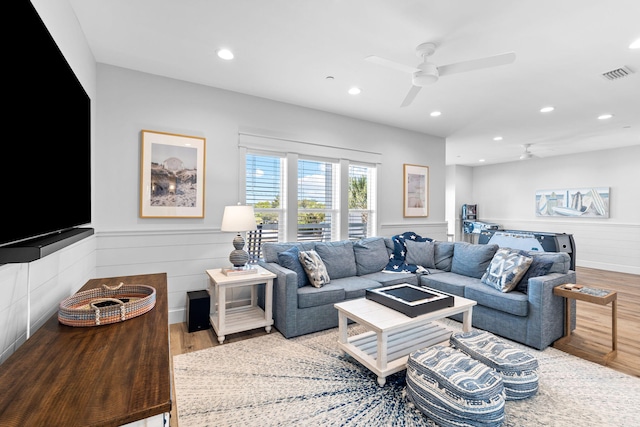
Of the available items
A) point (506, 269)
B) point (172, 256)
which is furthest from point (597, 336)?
point (172, 256)

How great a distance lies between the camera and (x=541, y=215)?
25.4ft

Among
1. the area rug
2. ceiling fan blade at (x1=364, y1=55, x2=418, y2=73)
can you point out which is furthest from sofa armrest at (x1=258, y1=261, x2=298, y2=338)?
ceiling fan blade at (x1=364, y1=55, x2=418, y2=73)

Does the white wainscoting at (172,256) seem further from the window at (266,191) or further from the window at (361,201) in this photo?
the window at (361,201)

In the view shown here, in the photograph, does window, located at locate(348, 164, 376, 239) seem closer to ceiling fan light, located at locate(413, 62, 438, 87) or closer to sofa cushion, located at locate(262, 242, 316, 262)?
sofa cushion, located at locate(262, 242, 316, 262)

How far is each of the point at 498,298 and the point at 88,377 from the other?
127 inches

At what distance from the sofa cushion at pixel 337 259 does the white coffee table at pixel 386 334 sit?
1.02 meters

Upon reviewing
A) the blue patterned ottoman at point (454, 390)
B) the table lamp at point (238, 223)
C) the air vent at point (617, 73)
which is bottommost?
the blue patterned ottoman at point (454, 390)

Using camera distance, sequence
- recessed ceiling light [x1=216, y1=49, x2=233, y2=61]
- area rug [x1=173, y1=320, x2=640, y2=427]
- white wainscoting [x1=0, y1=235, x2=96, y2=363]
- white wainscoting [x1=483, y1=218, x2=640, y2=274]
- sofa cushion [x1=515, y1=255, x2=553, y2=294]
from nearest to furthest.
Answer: white wainscoting [x1=0, y1=235, x2=96, y2=363]
area rug [x1=173, y1=320, x2=640, y2=427]
recessed ceiling light [x1=216, y1=49, x2=233, y2=61]
sofa cushion [x1=515, y1=255, x2=553, y2=294]
white wainscoting [x1=483, y1=218, x2=640, y2=274]

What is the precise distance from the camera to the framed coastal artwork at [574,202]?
6.72 meters

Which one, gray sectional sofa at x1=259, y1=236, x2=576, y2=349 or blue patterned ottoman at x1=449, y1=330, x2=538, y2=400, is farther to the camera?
gray sectional sofa at x1=259, y1=236, x2=576, y2=349

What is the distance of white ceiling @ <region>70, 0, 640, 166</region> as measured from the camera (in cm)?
212

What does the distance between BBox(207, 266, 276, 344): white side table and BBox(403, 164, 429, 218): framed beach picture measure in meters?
3.09

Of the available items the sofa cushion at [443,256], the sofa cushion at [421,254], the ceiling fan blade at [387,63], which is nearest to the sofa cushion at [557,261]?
the sofa cushion at [443,256]

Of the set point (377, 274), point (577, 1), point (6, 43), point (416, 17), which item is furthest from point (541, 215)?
point (6, 43)
